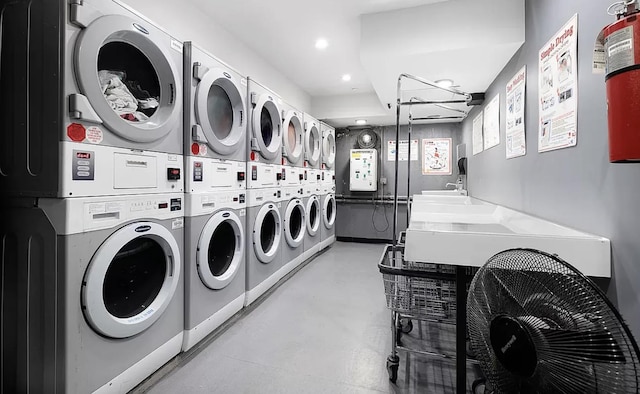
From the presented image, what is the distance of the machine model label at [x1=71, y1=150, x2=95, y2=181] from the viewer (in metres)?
1.26

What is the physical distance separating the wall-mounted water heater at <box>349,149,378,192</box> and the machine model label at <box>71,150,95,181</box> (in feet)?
15.1

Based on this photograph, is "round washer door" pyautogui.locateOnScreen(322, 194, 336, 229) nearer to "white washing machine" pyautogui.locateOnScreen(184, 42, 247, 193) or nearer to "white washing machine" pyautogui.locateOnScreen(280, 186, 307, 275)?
"white washing machine" pyautogui.locateOnScreen(280, 186, 307, 275)

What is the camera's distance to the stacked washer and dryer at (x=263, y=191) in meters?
2.61

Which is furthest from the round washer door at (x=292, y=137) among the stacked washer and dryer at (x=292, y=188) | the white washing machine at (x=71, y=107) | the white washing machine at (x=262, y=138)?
the white washing machine at (x=71, y=107)

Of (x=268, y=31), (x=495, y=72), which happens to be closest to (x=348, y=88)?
(x=268, y=31)

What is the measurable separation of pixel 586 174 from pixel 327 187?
383cm

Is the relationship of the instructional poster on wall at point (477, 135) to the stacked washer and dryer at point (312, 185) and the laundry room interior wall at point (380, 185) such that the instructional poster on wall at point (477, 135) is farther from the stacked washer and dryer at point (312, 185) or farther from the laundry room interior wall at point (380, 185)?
the stacked washer and dryer at point (312, 185)

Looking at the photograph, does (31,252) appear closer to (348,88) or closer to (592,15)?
(592,15)

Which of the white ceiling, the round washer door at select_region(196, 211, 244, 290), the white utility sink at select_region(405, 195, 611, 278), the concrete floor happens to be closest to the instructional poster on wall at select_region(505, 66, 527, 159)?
the white ceiling

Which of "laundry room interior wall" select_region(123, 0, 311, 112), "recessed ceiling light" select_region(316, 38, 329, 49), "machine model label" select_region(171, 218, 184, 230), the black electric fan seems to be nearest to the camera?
the black electric fan

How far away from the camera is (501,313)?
2.89ft

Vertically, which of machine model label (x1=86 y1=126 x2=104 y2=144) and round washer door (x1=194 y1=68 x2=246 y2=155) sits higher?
round washer door (x1=194 y1=68 x2=246 y2=155)

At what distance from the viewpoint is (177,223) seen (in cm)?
184

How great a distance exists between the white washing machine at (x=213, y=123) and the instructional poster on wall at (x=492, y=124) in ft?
7.28
